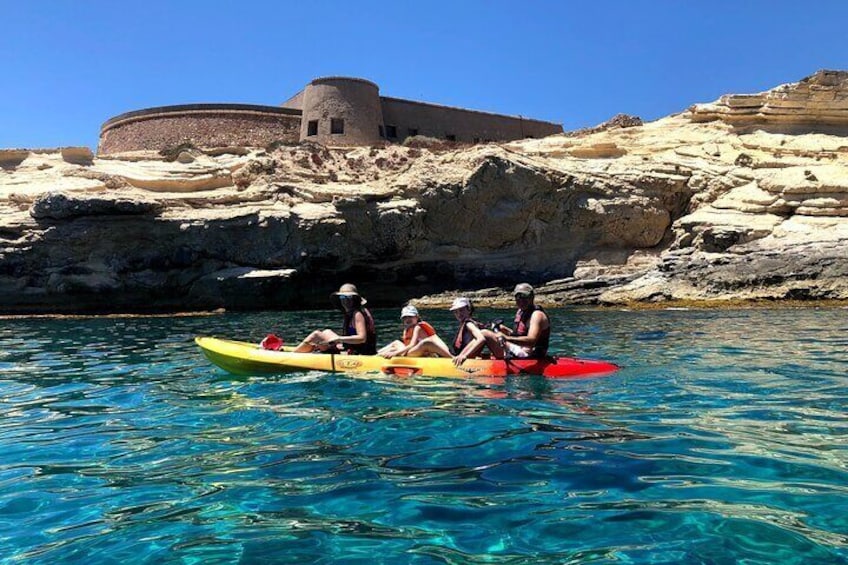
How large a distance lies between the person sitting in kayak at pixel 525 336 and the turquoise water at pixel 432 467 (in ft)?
1.65

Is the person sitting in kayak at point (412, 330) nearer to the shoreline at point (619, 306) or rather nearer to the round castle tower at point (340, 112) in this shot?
the shoreline at point (619, 306)

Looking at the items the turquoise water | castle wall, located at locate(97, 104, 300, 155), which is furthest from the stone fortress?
the turquoise water

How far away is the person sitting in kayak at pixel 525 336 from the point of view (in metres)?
8.61

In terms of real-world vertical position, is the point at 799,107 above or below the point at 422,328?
above

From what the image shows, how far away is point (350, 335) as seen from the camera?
30.8 ft

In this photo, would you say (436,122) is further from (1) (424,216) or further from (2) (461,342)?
(2) (461,342)

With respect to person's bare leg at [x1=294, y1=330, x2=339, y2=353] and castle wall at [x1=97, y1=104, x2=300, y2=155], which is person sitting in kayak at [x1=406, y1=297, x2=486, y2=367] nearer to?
person's bare leg at [x1=294, y1=330, x2=339, y2=353]

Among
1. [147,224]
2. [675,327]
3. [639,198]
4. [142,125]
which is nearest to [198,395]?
[675,327]

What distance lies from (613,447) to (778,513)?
4.97 ft

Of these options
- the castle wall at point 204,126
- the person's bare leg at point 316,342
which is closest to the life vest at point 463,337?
the person's bare leg at point 316,342

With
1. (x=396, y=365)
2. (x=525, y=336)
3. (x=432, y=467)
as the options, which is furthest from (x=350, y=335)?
(x=432, y=467)

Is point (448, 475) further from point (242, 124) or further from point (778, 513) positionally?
point (242, 124)

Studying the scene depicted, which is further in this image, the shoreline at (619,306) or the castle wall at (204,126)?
the castle wall at (204,126)

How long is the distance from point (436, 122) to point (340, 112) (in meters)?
6.39
